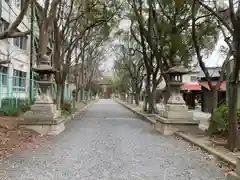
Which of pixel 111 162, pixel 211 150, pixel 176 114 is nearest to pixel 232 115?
pixel 211 150

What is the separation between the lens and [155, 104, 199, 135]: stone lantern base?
47.1ft

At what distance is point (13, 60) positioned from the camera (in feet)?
92.0

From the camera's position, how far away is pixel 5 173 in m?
6.94

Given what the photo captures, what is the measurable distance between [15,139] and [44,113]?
108 inches

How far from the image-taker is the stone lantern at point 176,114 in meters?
14.4

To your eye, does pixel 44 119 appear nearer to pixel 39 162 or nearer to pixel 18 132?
pixel 18 132

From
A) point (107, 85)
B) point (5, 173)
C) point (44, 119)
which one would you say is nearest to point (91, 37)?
point (44, 119)

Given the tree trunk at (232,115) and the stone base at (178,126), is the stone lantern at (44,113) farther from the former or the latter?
the tree trunk at (232,115)

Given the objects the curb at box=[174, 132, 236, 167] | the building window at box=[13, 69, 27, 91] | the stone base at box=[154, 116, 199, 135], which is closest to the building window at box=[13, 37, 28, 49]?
the building window at box=[13, 69, 27, 91]

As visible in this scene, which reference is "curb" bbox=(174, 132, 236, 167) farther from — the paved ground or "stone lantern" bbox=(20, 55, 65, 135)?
"stone lantern" bbox=(20, 55, 65, 135)

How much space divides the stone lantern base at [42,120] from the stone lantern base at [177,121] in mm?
4519

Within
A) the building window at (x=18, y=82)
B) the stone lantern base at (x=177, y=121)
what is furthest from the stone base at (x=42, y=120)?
the building window at (x=18, y=82)

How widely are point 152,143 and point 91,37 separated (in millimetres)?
23583

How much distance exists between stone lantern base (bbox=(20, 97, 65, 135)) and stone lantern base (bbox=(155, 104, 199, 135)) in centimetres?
452
